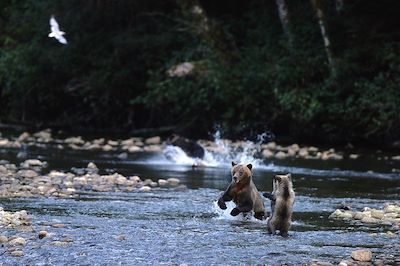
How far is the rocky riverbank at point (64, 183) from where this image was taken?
11078mm

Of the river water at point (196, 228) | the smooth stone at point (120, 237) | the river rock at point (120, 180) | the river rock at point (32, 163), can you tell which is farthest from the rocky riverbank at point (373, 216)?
the river rock at point (32, 163)

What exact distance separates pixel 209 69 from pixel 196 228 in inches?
609

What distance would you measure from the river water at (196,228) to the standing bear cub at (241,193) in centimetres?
17

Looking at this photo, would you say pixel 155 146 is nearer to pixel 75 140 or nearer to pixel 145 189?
pixel 75 140

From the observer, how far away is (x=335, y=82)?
21.3 m

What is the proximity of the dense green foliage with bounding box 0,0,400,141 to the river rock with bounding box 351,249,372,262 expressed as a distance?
12879 mm

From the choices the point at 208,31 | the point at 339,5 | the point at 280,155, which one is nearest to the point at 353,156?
the point at 280,155

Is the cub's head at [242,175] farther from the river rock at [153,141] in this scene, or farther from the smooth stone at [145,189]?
the river rock at [153,141]

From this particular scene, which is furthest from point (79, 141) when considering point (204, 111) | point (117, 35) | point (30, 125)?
point (30, 125)

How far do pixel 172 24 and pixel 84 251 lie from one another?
20194mm

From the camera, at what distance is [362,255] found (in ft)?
23.0

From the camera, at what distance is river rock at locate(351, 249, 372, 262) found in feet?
22.9

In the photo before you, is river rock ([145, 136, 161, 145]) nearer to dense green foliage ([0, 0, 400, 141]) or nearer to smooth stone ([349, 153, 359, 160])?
dense green foliage ([0, 0, 400, 141])

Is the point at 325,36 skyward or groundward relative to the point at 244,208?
skyward
